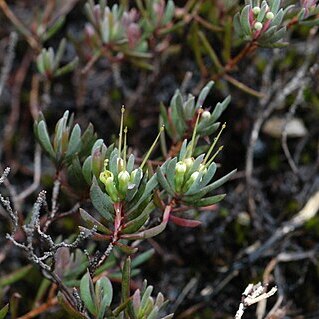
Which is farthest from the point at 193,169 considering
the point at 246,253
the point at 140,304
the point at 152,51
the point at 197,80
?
the point at 197,80

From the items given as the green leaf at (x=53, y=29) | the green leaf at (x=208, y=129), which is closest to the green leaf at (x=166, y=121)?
the green leaf at (x=208, y=129)

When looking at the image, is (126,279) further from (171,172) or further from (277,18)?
(277,18)

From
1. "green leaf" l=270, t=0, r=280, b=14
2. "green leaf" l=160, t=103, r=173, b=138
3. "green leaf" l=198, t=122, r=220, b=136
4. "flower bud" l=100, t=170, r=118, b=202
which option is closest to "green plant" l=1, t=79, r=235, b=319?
"flower bud" l=100, t=170, r=118, b=202

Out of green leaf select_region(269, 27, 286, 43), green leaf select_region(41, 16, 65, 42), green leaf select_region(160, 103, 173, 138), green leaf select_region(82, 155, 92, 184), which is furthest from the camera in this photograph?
green leaf select_region(41, 16, 65, 42)

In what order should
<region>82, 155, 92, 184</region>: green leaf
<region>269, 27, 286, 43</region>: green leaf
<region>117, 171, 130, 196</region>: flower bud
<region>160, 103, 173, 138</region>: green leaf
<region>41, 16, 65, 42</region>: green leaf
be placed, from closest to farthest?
<region>117, 171, 130, 196</region>: flower bud
<region>82, 155, 92, 184</region>: green leaf
<region>269, 27, 286, 43</region>: green leaf
<region>160, 103, 173, 138</region>: green leaf
<region>41, 16, 65, 42</region>: green leaf

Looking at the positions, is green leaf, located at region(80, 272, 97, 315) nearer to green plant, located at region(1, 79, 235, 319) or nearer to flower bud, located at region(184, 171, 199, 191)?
green plant, located at region(1, 79, 235, 319)
